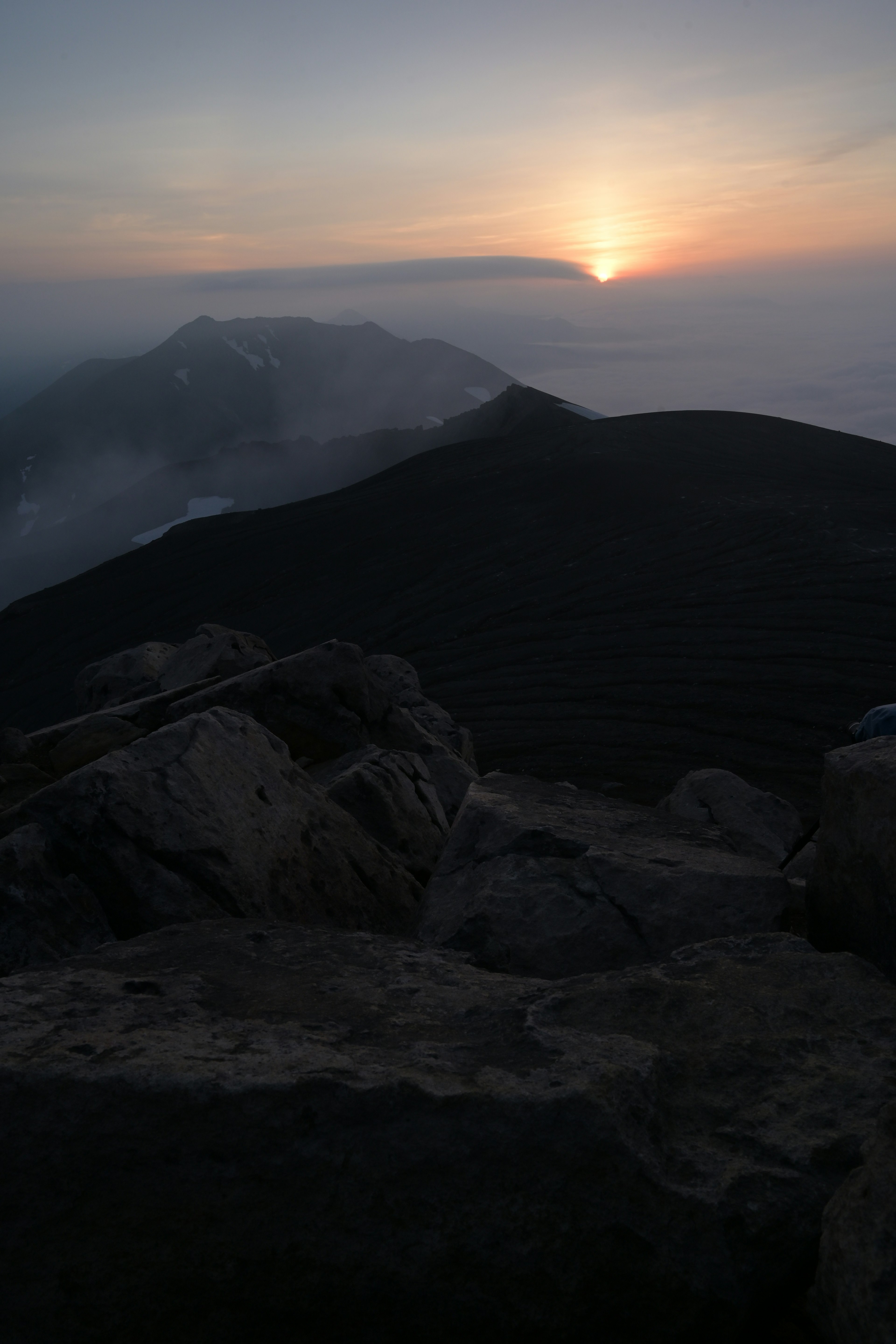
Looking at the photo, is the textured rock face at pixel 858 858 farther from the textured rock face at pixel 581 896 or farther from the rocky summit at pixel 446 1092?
the textured rock face at pixel 581 896

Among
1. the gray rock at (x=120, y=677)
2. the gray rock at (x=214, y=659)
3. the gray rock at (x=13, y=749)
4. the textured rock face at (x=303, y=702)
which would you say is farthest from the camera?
the gray rock at (x=120, y=677)

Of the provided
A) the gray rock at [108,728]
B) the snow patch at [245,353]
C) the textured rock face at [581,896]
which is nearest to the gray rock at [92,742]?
the gray rock at [108,728]

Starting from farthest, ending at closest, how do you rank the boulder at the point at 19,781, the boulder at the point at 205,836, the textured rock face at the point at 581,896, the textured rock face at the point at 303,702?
1. the textured rock face at the point at 303,702
2. the boulder at the point at 19,781
3. the boulder at the point at 205,836
4. the textured rock face at the point at 581,896

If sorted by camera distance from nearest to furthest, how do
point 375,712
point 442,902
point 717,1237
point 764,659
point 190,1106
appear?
point 717,1237, point 190,1106, point 442,902, point 375,712, point 764,659

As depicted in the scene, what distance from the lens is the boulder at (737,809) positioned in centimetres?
720

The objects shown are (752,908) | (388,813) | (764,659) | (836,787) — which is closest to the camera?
(836,787)

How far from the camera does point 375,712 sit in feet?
27.2

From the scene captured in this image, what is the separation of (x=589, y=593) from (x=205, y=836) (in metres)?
16.1

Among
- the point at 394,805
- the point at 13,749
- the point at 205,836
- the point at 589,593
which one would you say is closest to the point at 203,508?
the point at 589,593

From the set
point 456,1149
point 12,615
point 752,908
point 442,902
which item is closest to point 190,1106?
point 456,1149

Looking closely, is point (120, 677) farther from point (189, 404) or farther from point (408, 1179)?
point (189, 404)

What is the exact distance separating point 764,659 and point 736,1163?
45.1 ft

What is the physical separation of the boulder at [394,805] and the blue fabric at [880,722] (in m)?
2.93

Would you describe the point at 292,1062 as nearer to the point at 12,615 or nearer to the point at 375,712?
the point at 375,712
